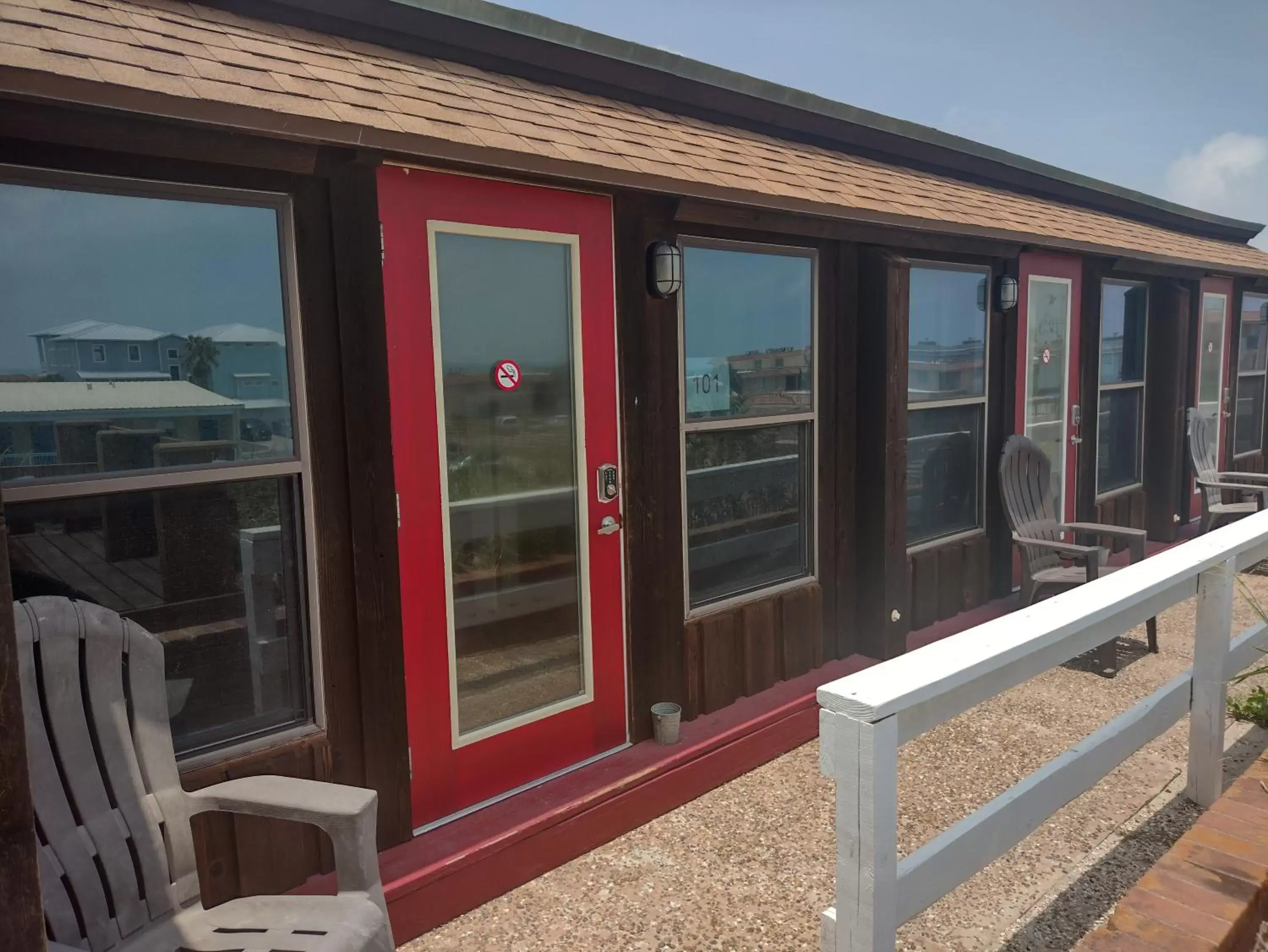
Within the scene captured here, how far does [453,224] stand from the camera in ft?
9.66

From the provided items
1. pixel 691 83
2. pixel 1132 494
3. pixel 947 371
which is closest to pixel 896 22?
pixel 1132 494

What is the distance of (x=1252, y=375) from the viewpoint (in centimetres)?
899

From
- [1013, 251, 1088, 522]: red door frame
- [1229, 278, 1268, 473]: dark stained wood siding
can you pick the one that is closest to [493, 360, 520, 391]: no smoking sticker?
[1013, 251, 1088, 522]: red door frame

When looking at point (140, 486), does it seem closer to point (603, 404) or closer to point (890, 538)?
point (603, 404)

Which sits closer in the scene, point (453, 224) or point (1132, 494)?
point (453, 224)

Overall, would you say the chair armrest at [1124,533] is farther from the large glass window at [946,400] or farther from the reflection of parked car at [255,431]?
the reflection of parked car at [255,431]

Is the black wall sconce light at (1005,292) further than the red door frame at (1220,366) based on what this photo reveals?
No

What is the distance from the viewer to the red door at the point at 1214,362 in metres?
7.87

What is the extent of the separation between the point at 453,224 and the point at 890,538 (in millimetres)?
2752

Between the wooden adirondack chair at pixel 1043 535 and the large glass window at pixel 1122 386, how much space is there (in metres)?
1.40

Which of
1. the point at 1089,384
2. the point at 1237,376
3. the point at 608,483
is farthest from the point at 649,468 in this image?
the point at 1237,376

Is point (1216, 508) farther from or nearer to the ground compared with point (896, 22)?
nearer to the ground

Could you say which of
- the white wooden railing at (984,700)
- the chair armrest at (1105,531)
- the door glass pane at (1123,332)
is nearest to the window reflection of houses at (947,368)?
the chair armrest at (1105,531)

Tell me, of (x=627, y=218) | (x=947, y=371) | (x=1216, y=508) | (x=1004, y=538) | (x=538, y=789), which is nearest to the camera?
(x=538, y=789)
